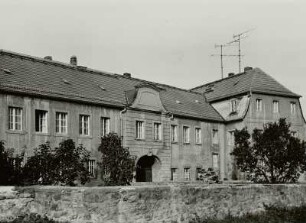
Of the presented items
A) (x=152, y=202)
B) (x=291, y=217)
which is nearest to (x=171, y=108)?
(x=291, y=217)

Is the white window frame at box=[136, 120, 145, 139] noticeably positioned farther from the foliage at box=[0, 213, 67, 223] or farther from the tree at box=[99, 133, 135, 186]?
the foliage at box=[0, 213, 67, 223]

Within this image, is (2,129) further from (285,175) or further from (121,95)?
(285,175)

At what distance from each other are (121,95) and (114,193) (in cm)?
1963

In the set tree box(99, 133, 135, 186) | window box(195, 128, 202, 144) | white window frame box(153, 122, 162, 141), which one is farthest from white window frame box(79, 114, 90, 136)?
window box(195, 128, 202, 144)

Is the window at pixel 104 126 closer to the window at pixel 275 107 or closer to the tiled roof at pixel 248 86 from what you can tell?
the tiled roof at pixel 248 86

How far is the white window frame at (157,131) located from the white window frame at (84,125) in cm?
544

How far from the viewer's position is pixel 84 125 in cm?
2586

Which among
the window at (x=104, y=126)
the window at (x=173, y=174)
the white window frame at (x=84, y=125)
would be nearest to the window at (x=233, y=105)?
the window at (x=173, y=174)

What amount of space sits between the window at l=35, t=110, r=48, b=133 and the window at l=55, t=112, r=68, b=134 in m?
0.68

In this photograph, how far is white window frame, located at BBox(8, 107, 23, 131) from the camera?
22.4 meters

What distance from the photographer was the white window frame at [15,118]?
2239 cm

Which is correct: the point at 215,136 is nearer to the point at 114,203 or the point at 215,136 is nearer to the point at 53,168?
the point at 53,168

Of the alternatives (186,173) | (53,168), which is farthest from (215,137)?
(53,168)

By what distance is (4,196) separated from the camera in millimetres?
10297
